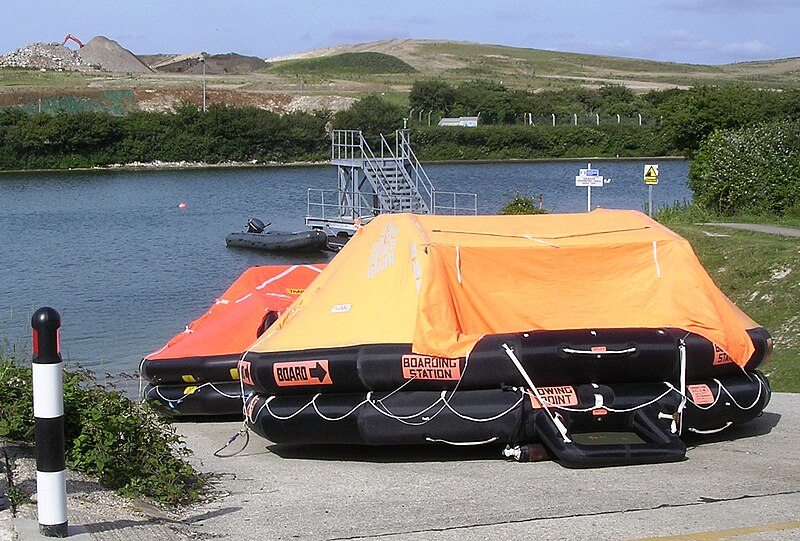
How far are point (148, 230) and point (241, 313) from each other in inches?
1617

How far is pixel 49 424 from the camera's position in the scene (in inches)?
234

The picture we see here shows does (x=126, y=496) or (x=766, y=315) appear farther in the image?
(x=766, y=315)

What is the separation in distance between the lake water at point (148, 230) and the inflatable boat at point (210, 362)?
170cm

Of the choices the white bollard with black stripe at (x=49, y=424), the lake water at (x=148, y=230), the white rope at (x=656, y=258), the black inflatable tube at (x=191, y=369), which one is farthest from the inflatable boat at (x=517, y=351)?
the lake water at (x=148, y=230)

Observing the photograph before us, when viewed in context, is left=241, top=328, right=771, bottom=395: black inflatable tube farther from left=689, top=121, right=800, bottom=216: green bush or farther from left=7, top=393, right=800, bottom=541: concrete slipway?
left=689, top=121, right=800, bottom=216: green bush

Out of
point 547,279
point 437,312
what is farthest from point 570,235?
point 437,312

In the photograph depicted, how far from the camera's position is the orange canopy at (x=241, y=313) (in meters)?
12.4

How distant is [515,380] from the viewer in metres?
8.95

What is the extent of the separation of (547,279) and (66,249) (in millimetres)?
37981

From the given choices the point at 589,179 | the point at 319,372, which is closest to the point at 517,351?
the point at 319,372

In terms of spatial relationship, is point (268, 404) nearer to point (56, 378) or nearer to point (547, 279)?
point (547, 279)

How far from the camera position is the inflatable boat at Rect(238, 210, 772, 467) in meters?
8.84

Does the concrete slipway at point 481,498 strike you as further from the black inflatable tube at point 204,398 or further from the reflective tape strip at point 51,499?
the black inflatable tube at point 204,398

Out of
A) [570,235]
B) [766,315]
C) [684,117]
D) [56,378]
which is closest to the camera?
[56,378]
